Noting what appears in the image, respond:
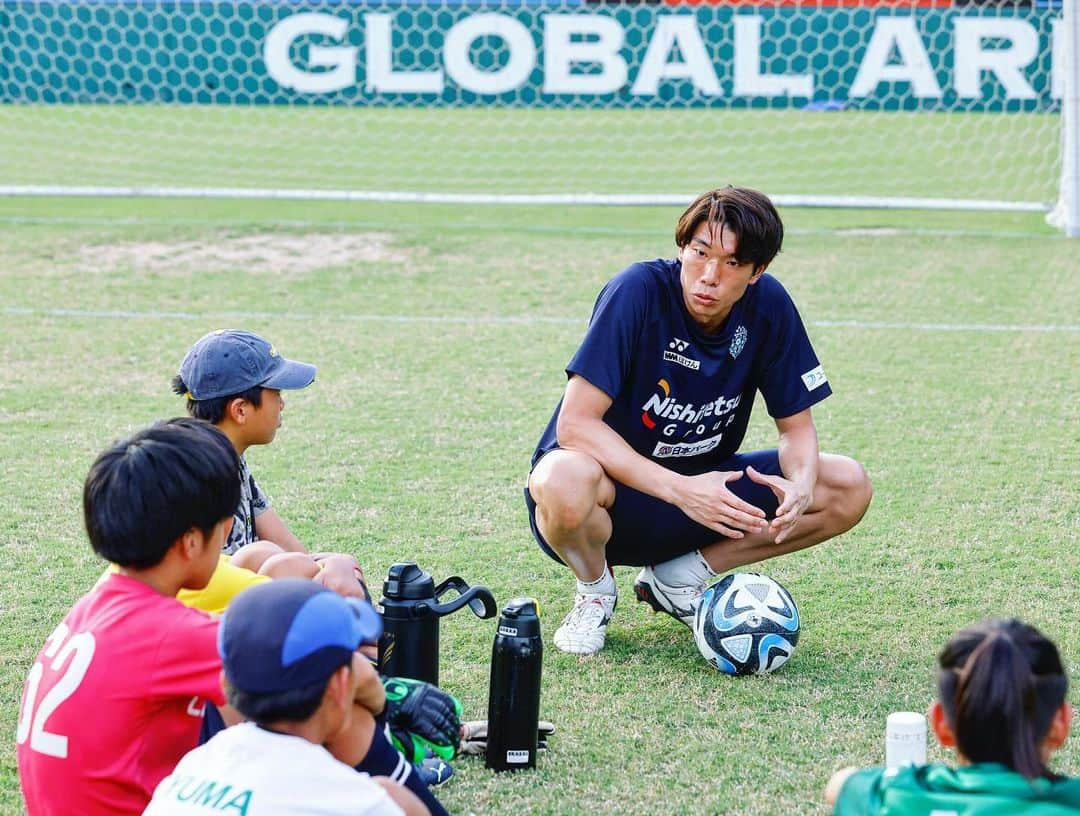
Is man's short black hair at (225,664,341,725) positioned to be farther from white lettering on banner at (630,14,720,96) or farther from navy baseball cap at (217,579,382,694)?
white lettering on banner at (630,14,720,96)

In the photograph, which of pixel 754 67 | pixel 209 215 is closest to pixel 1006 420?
pixel 209 215

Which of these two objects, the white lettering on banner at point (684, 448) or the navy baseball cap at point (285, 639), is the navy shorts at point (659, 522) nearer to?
the white lettering on banner at point (684, 448)

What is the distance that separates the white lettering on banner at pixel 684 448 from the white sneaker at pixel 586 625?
0.43m

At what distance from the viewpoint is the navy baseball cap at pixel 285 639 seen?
225 centimetres

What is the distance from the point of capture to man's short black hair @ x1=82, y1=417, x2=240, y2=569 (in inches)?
103

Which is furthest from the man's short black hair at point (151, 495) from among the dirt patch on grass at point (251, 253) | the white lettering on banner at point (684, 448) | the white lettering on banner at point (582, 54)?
the white lettering on banner at point (582, 54)

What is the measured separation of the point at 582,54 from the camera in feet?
47.2

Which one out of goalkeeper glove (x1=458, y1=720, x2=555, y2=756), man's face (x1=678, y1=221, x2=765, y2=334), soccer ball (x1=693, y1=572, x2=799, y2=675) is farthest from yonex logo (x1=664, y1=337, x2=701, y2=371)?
goalkeeper glove (x1=458, y1=720, x2=555, y2=756)

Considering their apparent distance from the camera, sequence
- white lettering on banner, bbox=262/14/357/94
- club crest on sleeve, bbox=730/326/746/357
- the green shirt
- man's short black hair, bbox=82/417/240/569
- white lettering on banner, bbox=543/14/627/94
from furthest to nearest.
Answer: white lettering on banner, bbox=262/14/357/94 → white lettering on banner, bbox=543/14/627/94 → club crest on sleeve, bbox=730/326/746/357 → man's short black hair, bbox=82/417/240/569 → the green shirt

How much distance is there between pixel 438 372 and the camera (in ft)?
23.4

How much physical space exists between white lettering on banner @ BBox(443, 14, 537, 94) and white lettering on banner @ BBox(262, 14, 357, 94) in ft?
3.27

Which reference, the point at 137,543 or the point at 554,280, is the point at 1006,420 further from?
the point at 137,543

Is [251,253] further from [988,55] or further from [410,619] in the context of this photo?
[988,55]

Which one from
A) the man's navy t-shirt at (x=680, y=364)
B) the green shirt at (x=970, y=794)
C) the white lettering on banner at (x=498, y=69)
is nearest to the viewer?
the green shirt at (x=970, y=794)
